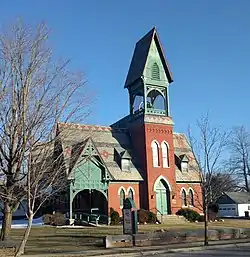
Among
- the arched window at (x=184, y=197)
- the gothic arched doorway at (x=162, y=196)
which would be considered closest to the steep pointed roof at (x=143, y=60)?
the gothic arched doorway at (x=162, y=196)

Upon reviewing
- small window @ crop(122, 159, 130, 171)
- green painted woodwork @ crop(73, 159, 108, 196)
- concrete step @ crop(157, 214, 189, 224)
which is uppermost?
small window @ crop(122, 159, 130, 171)

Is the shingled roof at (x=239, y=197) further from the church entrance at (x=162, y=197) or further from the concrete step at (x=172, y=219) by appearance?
the concrete step at (x=172, y=219)

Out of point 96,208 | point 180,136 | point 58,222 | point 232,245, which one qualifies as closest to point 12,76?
point 232,245

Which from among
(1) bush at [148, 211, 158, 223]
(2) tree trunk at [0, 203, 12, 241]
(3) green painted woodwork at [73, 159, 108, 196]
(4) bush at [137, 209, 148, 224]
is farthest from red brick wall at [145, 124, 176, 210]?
(2) tree trunk at [0, 203, 12, 241]

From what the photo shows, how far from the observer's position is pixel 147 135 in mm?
41688

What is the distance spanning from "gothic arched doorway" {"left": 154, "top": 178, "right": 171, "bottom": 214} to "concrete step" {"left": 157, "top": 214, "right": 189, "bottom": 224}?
3.63 feet

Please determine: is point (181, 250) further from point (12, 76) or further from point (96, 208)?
point (96, 208)

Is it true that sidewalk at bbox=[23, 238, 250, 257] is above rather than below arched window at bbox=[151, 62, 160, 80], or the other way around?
below

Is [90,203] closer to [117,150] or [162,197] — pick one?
[117,150]

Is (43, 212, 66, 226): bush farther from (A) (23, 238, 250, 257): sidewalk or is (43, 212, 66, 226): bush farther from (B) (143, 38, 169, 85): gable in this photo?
(B) (143, 38, 169, 85): gable

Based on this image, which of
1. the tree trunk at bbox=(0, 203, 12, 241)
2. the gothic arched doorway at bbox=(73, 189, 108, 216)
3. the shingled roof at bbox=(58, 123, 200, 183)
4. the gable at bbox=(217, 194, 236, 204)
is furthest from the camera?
the gable at bbox=(217, 194, 236, 204)

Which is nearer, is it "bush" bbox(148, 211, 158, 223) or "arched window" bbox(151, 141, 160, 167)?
"bush" bbox(148, 211, 158, 223)

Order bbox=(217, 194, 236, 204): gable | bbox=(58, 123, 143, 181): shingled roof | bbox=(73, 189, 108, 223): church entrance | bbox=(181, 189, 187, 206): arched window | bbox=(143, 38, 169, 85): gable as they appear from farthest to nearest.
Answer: bbox=(217, 194, 236, 204): gable → bbox=(143, 38, 169, 85): gable → bbox=(181, 189, 187, 206): arched window → bbox=(58, 123, 143, 181): shingled roof → bbox=(73, 189, 108, 223): church entrance

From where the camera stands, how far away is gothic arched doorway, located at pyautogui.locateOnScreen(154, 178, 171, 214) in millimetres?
41219
